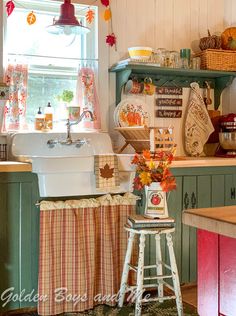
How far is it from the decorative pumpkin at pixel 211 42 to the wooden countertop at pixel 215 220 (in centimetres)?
263

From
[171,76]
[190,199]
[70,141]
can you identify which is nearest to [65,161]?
[70,141]

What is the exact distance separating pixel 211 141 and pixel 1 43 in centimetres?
190

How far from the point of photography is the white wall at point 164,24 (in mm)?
3578

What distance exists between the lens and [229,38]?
3.81 m

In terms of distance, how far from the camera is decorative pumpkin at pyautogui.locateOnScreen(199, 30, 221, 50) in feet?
12.1

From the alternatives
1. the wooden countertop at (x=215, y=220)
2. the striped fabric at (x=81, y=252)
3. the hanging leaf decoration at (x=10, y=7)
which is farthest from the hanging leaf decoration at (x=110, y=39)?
the wooden countertop at (x=215, y=220)

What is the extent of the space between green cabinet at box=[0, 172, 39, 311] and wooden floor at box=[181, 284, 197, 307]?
3.42ft

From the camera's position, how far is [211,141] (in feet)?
12.9

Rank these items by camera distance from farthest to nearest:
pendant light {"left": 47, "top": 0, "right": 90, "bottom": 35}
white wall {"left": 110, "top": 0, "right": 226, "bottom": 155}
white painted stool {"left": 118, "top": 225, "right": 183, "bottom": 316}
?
white wall {"left": 110, "top": 0, "right": 226, "bottom": 155} → pendant light {"left": 47, "top": 0, "right": 90, "bottom": 35} → white painted stool {"left": 118, "top": 225, "right": 183, "bottom": 316}

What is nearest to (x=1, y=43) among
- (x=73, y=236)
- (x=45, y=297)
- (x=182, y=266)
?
(x=73, y=236)

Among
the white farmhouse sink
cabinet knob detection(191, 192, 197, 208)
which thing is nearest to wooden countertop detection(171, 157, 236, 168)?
cabinet knob detection(191, 192, 197, 208)

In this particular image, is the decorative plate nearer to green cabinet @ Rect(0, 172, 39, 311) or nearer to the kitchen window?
the kitchen window

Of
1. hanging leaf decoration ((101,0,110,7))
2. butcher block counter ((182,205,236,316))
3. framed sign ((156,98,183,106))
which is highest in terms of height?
hanging leaf decoration ((101,0,110,7))

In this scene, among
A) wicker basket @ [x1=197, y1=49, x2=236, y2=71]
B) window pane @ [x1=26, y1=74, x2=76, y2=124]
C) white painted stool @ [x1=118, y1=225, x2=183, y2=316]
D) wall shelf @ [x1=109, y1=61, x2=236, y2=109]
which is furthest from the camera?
wicker basket @ [x1=197, y1=49, x2=236, y2=71]
